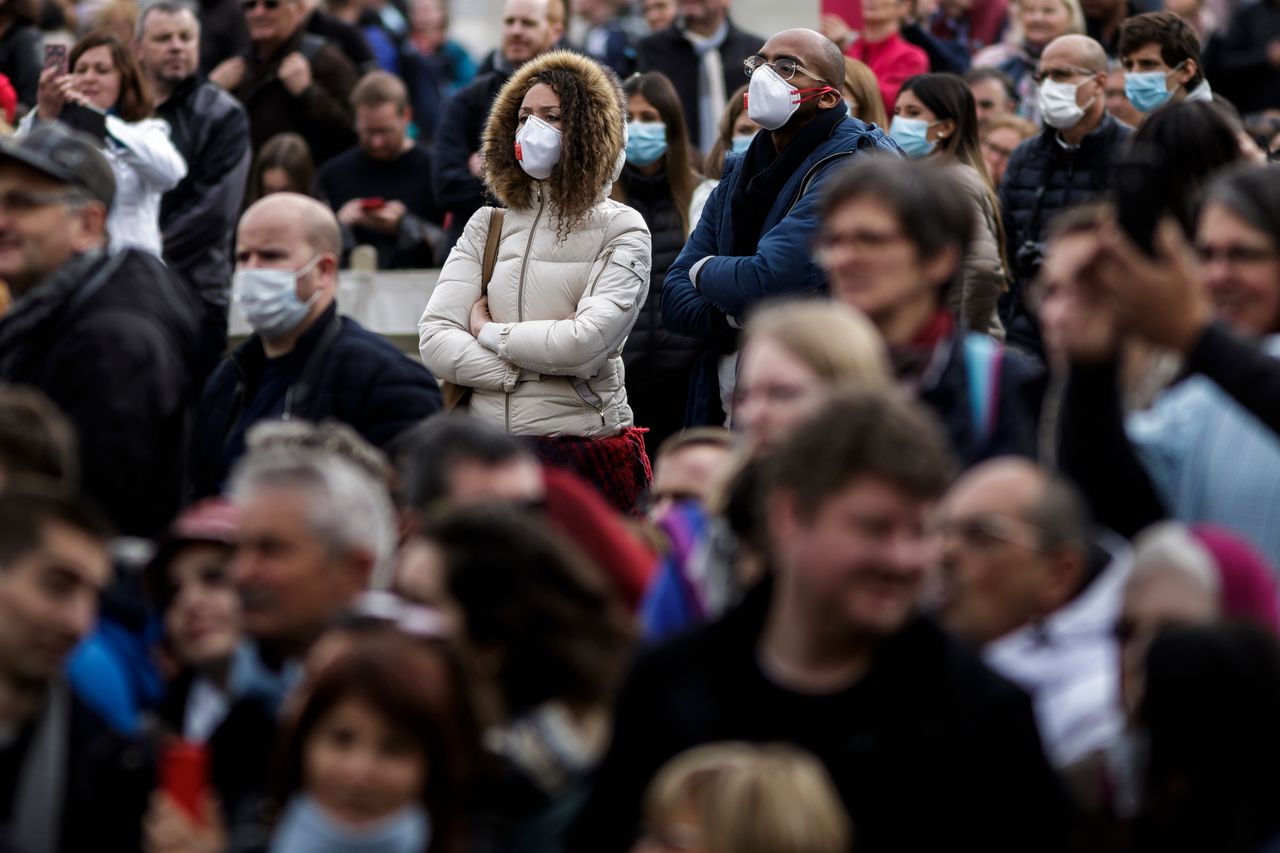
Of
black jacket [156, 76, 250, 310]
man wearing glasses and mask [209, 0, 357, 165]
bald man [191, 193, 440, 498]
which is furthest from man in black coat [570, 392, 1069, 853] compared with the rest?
man wearing glasses and mask [209, 0, 357, 165]

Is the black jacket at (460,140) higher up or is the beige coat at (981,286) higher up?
the beige coat at (981,286)

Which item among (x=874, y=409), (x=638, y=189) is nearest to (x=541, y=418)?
(x=638, y=189)

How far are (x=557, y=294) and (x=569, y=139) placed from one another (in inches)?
21.8

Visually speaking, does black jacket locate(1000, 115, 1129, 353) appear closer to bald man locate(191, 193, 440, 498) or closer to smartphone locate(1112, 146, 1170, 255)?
bald man locate(191, 193, 440, 498)

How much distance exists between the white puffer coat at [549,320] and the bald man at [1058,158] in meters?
2.08

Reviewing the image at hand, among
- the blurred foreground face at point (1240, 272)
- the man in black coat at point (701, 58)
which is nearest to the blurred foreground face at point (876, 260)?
the blurred foreground face at point (1240, 272)

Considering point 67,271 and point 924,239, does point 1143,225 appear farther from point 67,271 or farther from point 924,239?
point 67,271

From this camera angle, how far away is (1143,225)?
4090mm

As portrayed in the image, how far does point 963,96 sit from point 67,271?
185 inches

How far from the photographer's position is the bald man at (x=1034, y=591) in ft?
13.2

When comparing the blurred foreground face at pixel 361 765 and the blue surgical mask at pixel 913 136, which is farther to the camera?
the blue surgical mask at pixel 913 136

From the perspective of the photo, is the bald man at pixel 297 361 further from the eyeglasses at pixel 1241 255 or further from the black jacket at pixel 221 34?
the black jacket at pixel 221 34

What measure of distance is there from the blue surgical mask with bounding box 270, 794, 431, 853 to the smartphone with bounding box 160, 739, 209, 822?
0.39 meters

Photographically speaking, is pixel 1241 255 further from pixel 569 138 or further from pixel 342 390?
pixel 569 138
